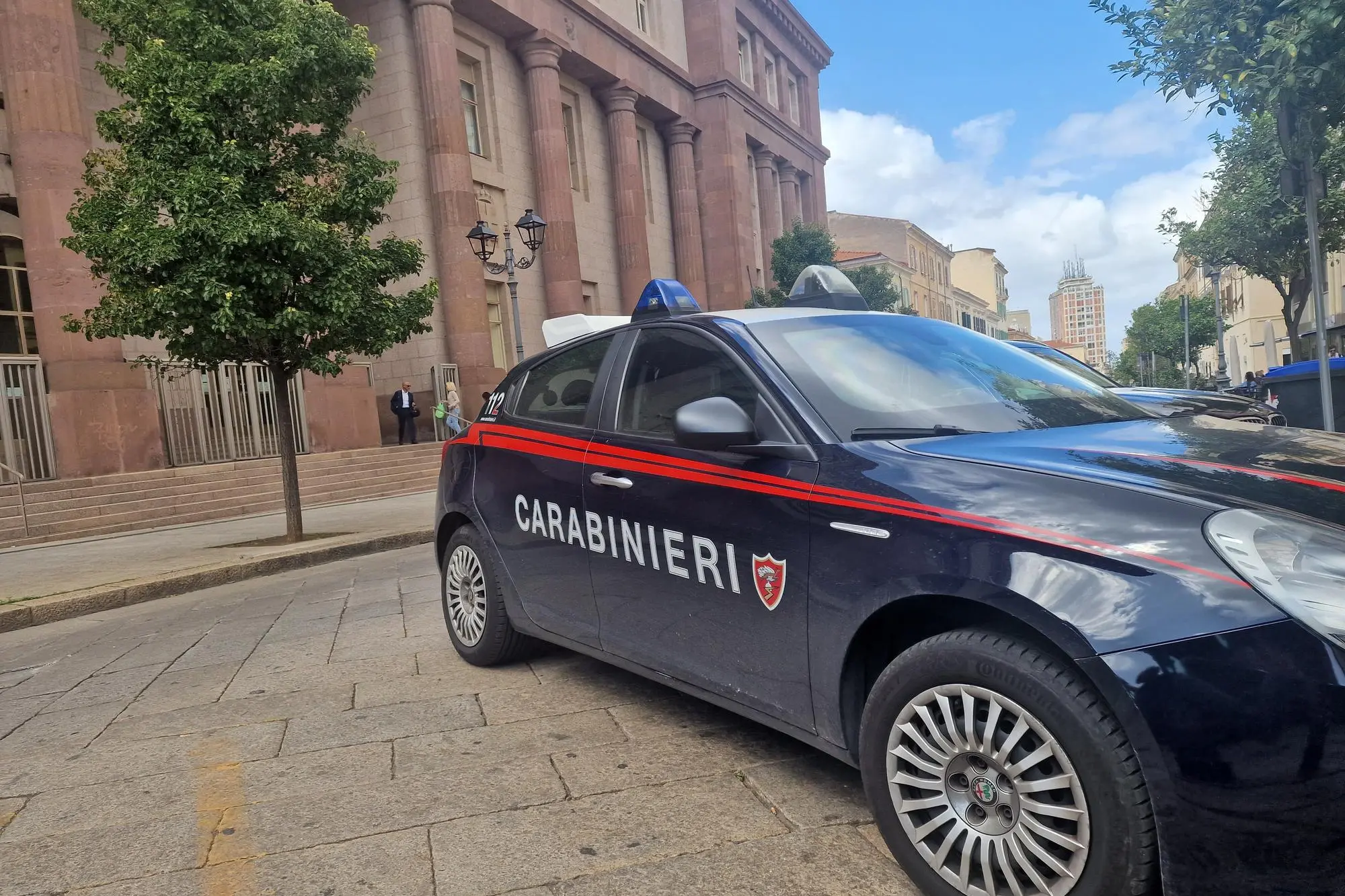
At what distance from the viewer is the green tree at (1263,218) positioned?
68.0ft

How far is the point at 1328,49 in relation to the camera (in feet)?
26.8

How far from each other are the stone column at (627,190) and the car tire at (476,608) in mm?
25326

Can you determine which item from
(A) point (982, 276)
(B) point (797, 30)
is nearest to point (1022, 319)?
(A) point (982, 276)

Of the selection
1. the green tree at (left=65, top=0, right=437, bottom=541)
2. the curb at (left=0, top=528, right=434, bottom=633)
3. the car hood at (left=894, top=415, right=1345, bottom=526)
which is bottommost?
the curb at (left=0, top=528, right=434, bottom=633)

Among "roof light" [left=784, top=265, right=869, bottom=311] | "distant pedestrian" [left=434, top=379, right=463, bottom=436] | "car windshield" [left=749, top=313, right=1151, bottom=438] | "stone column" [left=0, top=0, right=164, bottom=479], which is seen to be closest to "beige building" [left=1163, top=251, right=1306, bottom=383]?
"distant pedestrian" [left=434, top=379, right=463, bottom=436]

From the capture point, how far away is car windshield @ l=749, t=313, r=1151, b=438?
257 centimetres

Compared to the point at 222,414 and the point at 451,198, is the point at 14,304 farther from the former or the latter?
the point at 451,198

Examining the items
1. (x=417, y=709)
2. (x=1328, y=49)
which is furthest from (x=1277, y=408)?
(x=417, y=709)

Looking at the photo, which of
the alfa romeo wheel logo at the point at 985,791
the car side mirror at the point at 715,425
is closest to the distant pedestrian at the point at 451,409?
the car side mirror at the point at 715,425

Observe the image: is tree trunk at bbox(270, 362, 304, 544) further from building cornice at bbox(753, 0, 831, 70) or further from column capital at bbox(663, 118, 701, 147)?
building cornice at bbox(753, 0, 831, 70)

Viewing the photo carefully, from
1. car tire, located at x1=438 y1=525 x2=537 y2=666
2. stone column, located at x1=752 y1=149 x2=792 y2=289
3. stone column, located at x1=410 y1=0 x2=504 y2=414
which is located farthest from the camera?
stone column, located at x1=752 y1=149 x2=792 y2=289

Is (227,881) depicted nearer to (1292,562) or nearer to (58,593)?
(1292,562)

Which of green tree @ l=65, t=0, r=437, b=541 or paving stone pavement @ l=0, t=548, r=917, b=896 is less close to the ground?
green tree @ l=65, t=0, r=437, b=541

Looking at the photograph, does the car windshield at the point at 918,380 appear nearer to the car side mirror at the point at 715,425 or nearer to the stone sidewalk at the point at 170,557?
the car side mirror at the point at 715,425
